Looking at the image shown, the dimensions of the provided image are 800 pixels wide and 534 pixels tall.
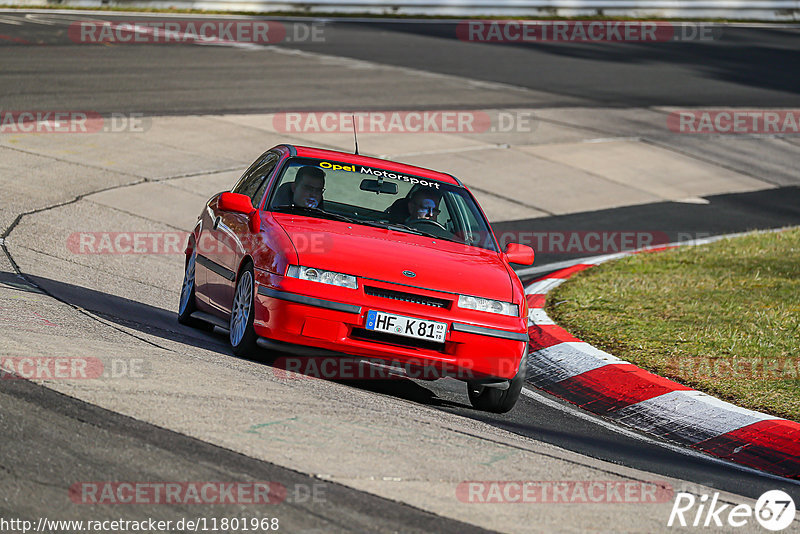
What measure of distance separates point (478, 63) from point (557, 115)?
6294mm

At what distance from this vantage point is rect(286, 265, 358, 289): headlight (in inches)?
276

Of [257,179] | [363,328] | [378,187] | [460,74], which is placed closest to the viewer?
[363,328]

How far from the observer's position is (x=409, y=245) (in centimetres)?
768

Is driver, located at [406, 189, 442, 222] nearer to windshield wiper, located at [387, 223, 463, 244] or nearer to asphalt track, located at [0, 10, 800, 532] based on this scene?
windshield wiper, located at [387, 223, 463, 244]

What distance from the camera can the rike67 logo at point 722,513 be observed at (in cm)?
517

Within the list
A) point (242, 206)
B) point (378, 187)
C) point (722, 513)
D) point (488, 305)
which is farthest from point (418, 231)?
point (722, 513)

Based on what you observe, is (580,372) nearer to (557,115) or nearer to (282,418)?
(282,418)

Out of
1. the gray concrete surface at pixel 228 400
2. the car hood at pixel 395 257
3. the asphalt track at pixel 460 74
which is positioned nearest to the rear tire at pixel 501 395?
the asphalt track at pixel 460 74

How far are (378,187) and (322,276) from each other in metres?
1.48

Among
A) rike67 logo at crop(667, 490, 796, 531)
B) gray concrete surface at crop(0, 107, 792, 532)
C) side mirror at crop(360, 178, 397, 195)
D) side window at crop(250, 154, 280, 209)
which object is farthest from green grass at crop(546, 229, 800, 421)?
side window at crop(250, 154, 280, 209)

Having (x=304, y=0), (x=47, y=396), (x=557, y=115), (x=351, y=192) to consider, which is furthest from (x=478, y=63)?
(x=47, y=396)

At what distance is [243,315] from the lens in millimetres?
7500

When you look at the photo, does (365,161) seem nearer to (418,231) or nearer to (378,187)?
(378,187)

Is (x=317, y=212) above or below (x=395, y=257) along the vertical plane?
above
